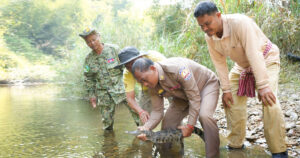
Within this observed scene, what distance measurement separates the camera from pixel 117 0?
64375 millimetres

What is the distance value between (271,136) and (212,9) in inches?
63.7

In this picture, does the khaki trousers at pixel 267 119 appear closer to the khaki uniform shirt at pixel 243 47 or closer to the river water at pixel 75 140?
the khaki uniform shirt at pixel 243 47

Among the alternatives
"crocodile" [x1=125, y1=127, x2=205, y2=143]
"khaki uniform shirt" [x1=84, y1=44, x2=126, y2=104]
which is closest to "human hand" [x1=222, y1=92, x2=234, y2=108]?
"crocodile" [x1=125, y1=127, x2=205, y2=143]

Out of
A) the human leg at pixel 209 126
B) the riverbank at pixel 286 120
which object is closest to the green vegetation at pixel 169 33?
the riverbank at pixel 286 120

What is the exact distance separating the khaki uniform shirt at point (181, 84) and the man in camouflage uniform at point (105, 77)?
62.3 inches

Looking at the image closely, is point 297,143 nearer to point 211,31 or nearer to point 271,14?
point 211,31

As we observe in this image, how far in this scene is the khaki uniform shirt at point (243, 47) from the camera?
3.06 m

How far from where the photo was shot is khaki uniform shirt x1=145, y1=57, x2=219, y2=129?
3406 millimetres

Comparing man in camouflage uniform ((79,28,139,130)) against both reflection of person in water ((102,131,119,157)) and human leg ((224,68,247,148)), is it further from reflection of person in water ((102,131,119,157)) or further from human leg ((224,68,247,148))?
human leg ((224,68,247,148))

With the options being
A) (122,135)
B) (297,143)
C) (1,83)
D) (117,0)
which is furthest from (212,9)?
(117,0)

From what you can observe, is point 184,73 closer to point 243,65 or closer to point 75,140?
point 243,65

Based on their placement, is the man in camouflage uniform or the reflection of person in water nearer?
the reflection of person in water

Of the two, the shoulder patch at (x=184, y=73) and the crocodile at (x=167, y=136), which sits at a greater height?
the shoulder patch at (x=184, y=73)

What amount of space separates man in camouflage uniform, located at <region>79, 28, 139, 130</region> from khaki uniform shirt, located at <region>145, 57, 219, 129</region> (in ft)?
5.19
